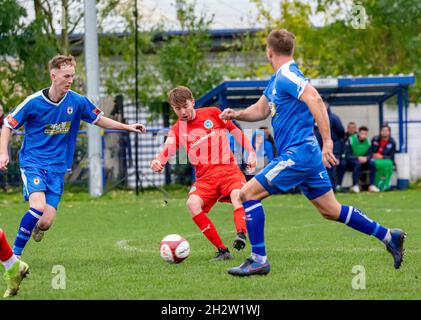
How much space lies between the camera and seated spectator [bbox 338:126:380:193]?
2072cm

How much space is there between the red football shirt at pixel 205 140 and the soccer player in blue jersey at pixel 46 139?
0.64 m

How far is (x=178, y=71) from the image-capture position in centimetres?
2395

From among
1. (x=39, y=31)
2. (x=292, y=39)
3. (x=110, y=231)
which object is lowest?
(x=110, y=231)

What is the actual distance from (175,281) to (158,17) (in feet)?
69.2

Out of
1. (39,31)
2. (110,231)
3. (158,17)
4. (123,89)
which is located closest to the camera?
(110,231)

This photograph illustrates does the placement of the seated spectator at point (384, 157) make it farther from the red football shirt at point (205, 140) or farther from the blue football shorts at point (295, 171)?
the blue football shorts at point (295, 171)

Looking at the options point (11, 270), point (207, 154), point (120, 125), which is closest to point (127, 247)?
point (207, 154)

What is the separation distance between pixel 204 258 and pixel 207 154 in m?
1.14

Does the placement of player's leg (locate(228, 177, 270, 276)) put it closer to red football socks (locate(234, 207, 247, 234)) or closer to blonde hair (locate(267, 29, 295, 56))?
blonde hair (locate(267, 29, 295, 56))

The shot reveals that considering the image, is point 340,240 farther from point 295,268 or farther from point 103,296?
point 103,296

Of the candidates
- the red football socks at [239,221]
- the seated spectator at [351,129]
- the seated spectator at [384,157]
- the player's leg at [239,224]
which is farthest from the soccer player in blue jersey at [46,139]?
the seated spectator at [384,157]

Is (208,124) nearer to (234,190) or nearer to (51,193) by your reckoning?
(234,190)

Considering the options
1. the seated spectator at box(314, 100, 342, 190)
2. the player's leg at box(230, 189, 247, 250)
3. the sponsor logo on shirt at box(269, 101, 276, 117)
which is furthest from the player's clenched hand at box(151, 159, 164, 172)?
the seated spectator at box(314, 100, 342, 190)
